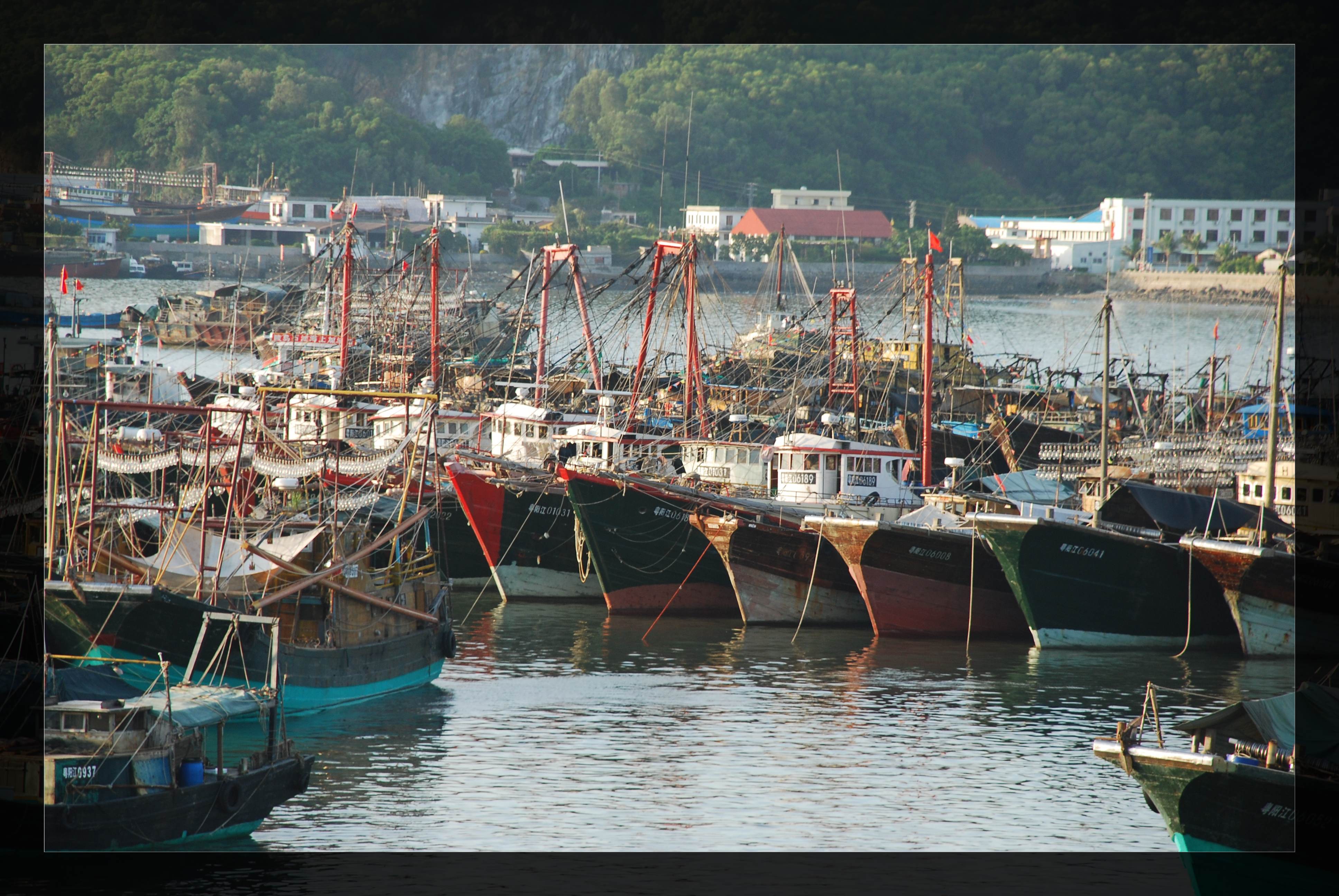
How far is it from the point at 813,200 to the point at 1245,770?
100 ft

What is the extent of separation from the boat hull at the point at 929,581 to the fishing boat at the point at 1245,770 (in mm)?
9702

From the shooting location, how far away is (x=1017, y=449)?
34375 mm

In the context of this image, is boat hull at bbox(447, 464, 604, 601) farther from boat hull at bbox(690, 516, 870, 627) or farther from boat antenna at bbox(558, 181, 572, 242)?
boat antenna at bbox(558, 181, 572, 242)

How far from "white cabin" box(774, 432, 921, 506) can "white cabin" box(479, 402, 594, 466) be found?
501 cm

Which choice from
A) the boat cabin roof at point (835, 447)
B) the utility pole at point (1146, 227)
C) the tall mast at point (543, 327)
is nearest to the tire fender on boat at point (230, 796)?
the boat cabin roof at point (835, 447)

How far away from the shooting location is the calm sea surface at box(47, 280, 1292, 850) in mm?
14508

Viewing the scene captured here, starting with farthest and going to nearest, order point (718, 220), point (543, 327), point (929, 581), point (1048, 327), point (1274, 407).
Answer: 1. point (1048, 327)
2. point (718, 220)
3. point (543, 327)
4. point (929, 581)
5. point (1274, 407)

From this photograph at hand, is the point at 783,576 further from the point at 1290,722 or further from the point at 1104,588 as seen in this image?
the point at 1290,722

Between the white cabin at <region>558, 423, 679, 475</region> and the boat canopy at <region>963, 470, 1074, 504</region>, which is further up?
the white cabin at <region>558, 423, 679, 475</region>

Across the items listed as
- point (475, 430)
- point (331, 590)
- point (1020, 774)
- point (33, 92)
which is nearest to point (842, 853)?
point (1020, 774)

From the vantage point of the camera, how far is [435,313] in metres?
31.7

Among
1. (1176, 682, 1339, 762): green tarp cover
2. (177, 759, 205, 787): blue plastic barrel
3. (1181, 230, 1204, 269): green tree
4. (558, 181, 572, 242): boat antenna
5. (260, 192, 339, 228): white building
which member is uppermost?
(260, 192, 339, 228): white building

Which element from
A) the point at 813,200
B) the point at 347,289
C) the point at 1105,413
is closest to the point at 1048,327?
the point at 813,200

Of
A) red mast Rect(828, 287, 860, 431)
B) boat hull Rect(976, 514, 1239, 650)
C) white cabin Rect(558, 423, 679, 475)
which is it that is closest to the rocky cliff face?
white cabin Rect(558, 423, 679, 475)
